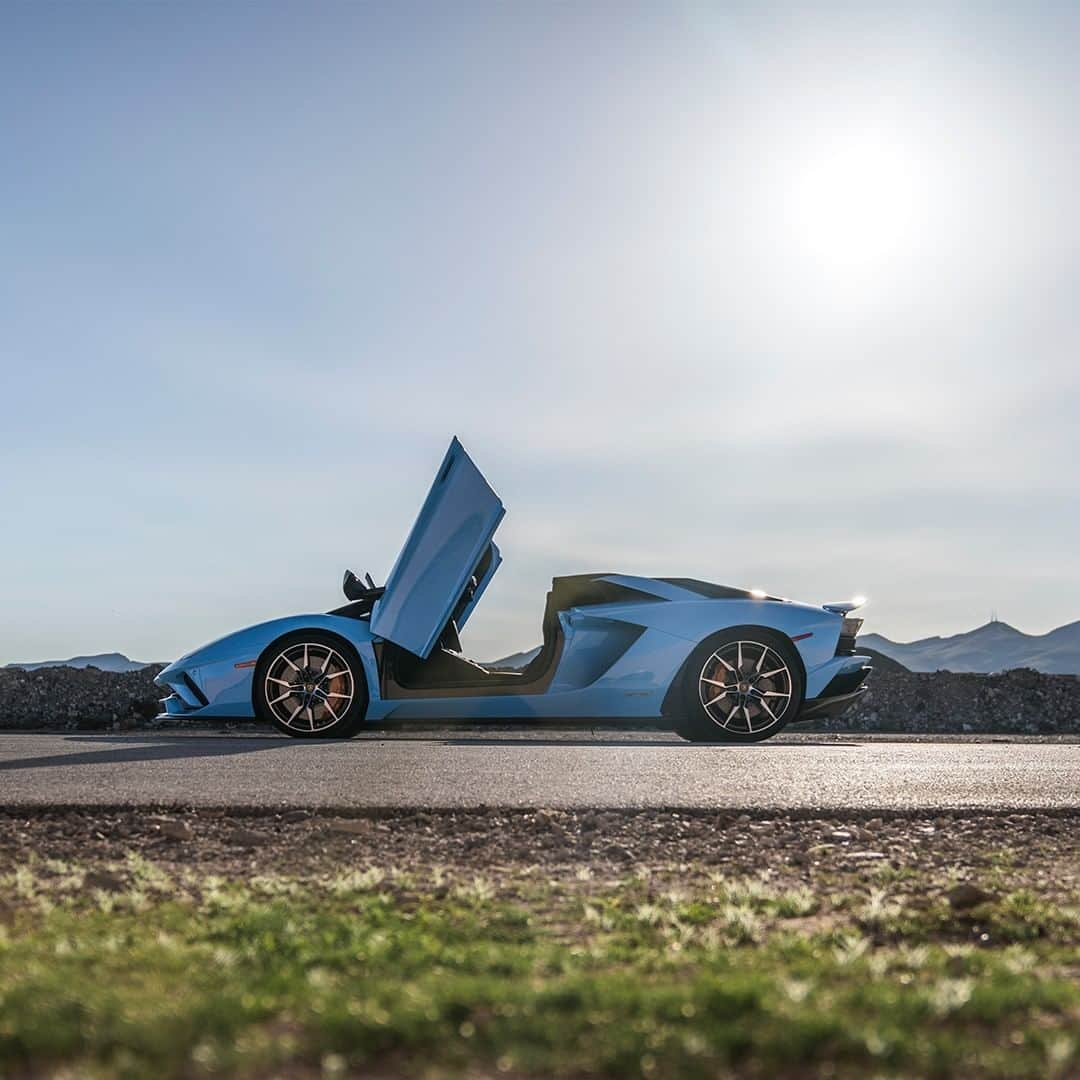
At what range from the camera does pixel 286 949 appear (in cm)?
260

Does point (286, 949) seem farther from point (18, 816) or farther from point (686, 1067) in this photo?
point (18, 816)

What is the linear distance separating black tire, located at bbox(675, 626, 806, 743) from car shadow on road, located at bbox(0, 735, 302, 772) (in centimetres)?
280

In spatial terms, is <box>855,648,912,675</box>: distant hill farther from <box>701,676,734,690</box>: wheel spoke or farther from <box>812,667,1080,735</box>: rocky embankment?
<box>701,676,734,690</box>: wheel spoke

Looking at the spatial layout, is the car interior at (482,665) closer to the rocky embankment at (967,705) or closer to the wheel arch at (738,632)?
the wheel arch at (738,632)

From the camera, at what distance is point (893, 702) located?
16828 millimetres

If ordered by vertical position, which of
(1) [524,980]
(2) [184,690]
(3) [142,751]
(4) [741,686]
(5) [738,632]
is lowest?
(1) [524,980]

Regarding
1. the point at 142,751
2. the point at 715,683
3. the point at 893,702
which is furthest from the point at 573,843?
the point at 893,702

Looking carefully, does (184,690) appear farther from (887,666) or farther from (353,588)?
(887,666)

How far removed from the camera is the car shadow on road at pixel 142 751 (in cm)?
691

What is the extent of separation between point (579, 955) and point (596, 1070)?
2.43 ft

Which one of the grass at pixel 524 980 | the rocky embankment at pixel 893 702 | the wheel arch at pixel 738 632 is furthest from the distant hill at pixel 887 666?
the grass at pixel 524 980

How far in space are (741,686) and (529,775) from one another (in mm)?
3396

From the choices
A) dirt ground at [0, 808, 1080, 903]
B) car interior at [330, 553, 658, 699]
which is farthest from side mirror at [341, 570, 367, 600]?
dirt ground at [0, 808, 1080, 903]

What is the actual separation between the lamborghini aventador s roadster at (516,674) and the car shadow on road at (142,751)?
1.59ft
